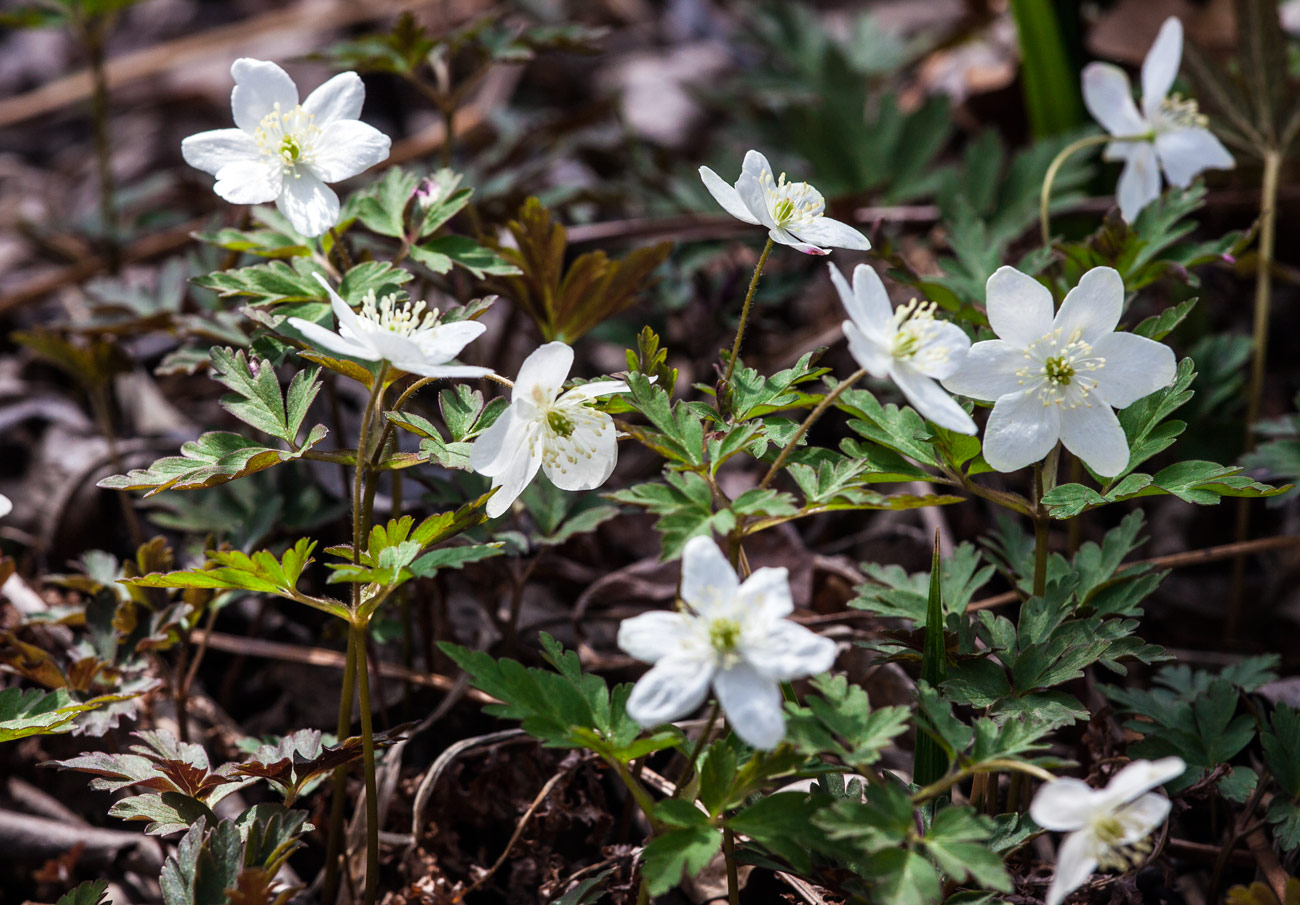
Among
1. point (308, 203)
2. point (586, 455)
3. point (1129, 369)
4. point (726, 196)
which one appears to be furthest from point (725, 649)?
point (308, 203)

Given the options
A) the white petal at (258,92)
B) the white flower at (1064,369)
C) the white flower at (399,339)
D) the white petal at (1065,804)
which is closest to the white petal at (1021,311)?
the white flower at (1064,369)

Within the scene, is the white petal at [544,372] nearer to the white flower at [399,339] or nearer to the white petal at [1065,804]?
the white flower at [399,339]

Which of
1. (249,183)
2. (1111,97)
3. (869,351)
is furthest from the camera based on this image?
(1111,97)

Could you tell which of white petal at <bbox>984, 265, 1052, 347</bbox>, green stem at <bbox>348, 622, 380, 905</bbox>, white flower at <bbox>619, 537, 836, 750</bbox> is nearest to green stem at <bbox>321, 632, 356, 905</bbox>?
green stem at <bbox>348, 622, 380, 905</bbox>

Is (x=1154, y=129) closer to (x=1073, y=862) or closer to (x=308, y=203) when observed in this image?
(x=1073, y=862)

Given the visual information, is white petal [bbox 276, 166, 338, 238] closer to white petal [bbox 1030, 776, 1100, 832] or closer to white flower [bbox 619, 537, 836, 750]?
white flower [bbox 619, 537, 836, 750]

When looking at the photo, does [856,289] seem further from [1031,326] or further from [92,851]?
[92,851]

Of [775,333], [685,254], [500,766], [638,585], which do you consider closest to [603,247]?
[685,254]
